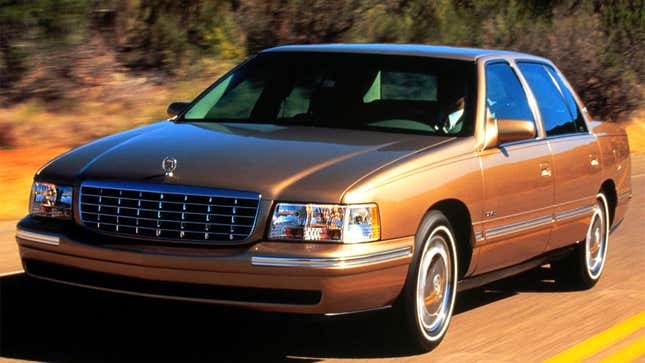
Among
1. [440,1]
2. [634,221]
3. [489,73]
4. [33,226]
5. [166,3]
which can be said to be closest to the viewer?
[33,226]

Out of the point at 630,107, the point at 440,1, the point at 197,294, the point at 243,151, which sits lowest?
the point at 630,107

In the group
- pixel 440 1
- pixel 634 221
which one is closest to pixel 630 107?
pixel 440 1

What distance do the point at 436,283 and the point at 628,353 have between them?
3.75 feet

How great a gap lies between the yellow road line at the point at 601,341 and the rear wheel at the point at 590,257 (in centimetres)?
99

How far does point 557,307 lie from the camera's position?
838 cm

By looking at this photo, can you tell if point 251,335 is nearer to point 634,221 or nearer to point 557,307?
Answer: point 557,307

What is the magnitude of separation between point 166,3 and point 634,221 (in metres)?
9.83

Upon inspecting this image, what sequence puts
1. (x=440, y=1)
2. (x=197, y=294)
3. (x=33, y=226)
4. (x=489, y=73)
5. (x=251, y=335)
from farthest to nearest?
1. (x=440, y=1)
2. (x=489, y=73)
3. (x=251, y=335)
4. (x=33, y=226)
5. (x=197, y=294)

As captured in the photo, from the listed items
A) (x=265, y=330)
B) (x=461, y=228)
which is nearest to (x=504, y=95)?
(x=461, y=228)

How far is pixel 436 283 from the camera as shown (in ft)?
22.3

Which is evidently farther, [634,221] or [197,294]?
[634,221]

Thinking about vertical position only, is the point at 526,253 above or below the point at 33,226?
below

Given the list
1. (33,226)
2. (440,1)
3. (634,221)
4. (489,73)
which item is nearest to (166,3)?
(440,1)

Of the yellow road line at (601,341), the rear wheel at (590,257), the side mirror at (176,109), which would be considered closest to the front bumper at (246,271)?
the yellow road line at (601,341)
